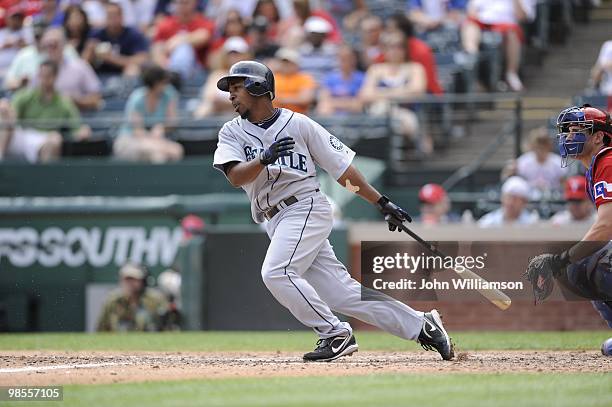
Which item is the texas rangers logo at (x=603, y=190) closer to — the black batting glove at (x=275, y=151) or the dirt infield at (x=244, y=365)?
the dirt infield at (x=244, y=365)

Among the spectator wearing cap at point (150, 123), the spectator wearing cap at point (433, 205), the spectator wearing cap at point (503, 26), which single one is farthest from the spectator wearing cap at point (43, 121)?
the spectator wearing cap at point (503, 26)

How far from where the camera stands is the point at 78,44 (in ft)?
54.3

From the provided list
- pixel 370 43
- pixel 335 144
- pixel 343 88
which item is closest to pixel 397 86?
pixel 343 88

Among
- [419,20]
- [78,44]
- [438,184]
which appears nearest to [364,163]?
[438,184]

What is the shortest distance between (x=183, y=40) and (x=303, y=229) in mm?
9104

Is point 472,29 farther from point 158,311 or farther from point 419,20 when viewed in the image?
point 158,311

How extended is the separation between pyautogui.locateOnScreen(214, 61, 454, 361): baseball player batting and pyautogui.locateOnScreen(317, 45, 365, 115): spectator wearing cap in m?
6.83

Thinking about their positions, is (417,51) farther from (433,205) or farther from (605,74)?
(433,205)

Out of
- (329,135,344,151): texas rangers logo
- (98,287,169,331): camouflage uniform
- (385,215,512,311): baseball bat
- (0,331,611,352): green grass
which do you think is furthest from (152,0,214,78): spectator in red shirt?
(329,135,344,151): texas rangers logo

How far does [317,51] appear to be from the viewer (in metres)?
15.7

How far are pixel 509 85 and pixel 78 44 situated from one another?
18.6ft

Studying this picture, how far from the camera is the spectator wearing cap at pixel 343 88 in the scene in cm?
1453

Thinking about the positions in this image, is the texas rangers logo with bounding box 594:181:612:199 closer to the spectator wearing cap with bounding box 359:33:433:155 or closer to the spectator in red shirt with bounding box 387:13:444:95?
the spectator wearing cap with bounding box 359:33:433:155

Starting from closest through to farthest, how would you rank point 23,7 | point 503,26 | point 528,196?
point 528,196
point 503,26
point 23,7
